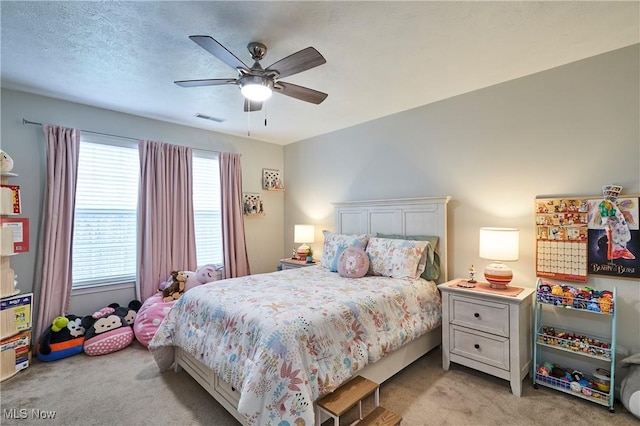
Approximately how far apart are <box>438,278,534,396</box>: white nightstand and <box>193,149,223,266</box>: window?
3159mm

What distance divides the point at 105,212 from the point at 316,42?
3.06m

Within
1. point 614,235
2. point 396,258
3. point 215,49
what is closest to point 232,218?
point 396,258

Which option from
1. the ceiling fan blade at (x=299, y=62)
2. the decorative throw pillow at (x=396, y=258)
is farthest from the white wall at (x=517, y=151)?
the ceiling fan blade at (x=299, y=62)

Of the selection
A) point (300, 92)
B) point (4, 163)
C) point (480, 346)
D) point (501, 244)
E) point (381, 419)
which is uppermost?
point (300, 92)

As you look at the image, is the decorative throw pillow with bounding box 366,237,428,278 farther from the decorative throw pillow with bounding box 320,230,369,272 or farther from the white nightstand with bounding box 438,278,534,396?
the white nightstand with bounding box 438,278,534,396

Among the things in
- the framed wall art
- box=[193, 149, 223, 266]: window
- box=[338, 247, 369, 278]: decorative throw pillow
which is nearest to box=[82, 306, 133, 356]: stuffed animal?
box=[193, 149, 223, 266]: window

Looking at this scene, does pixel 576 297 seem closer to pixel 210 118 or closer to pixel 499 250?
pixel 499 250

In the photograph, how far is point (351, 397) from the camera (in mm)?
1758

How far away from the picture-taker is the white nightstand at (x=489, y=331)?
2293mm

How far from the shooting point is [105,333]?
3.03 m

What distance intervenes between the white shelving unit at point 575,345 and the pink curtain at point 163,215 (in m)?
3.85

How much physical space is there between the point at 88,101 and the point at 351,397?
3825mm

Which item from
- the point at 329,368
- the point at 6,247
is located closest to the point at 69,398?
the point at 6,247

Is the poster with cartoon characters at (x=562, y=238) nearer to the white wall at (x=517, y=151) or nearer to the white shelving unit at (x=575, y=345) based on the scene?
the white wall at (x=517, y=151)
